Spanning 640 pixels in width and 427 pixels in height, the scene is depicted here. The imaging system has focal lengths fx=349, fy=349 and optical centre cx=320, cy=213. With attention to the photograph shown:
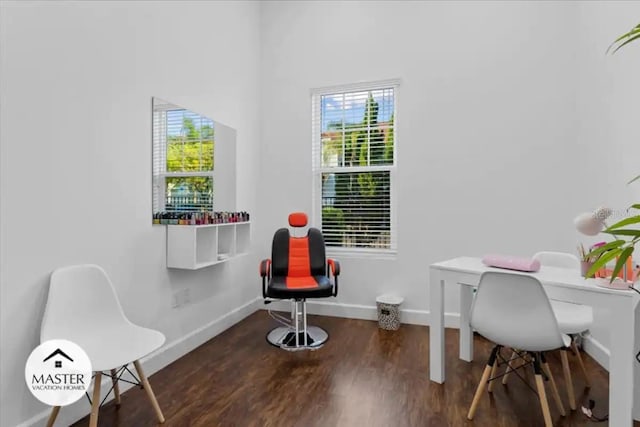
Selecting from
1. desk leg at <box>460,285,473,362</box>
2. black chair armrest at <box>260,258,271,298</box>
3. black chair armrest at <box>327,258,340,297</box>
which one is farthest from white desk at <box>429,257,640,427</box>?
black chair armrest at <box>260,258,271,298</box>

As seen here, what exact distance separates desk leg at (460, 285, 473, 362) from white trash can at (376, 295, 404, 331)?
758mm

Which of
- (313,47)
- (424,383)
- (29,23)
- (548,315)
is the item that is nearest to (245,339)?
(424,383)

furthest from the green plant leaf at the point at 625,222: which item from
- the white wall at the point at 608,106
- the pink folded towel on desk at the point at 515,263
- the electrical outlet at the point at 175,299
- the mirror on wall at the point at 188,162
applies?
the electrical outlet at the point at 175,299

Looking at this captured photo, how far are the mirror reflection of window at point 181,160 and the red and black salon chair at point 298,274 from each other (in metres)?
0.78

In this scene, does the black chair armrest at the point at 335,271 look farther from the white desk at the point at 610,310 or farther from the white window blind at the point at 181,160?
the white window blind at the point at 181,160

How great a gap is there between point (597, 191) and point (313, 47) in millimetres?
3065

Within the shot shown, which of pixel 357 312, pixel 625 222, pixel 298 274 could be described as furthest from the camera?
pixel 357 312

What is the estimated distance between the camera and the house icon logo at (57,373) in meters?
1.67

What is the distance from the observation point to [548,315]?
1716 millimetres

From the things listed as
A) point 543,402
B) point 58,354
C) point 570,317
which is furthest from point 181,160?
point 570,317

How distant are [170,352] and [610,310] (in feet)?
9.24

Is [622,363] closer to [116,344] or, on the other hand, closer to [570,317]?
[570,317]

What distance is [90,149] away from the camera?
2066 millimetres

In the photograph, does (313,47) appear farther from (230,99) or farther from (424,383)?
(424,383)
